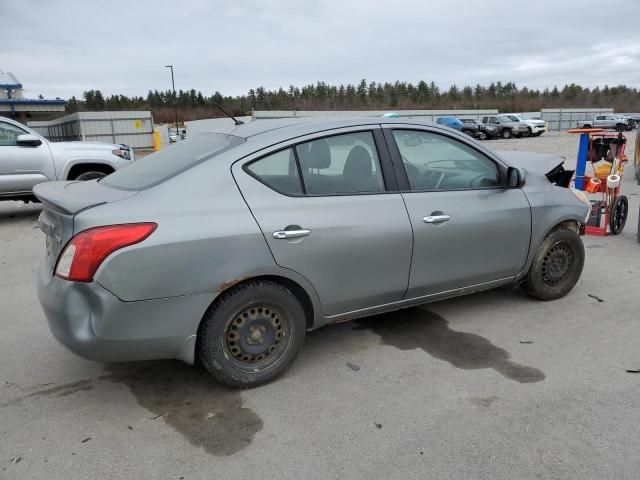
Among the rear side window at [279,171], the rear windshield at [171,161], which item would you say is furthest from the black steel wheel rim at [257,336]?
the rear windshield at [171,161]

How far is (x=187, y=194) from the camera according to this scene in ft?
9.55

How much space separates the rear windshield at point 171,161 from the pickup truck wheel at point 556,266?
8.81 feet

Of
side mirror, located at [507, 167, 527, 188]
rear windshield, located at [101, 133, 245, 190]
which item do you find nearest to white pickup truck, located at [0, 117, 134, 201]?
rear windshield, located at [101, 133, 245, 190]

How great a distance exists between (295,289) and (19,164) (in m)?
7.29

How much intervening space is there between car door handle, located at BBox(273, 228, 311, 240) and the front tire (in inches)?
11.3

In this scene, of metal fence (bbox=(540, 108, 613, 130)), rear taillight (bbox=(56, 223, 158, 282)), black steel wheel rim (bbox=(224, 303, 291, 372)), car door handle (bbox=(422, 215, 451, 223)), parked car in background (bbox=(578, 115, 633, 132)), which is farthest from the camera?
metal fence (bbox=(540, 108, 613, 130))

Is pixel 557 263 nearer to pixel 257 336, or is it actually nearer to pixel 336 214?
pixel 336 214

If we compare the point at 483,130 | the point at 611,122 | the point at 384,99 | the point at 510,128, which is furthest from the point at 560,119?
the point at 384,99

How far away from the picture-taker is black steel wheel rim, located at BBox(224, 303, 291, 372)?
306cm

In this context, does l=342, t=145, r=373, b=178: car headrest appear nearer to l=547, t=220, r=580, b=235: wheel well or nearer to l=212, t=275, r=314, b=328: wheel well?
l=212, t=275, r=314, b=328: wheel well

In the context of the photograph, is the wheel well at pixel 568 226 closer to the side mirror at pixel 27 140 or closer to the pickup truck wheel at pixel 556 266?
the pickup truck wheel at pixel 556 266

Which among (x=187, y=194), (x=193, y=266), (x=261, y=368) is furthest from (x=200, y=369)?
(x=187, y=194)

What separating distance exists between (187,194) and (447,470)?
1.94m

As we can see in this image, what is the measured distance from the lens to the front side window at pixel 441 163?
367cm
